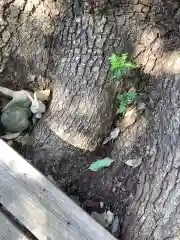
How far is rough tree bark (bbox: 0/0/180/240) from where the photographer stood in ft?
7.86

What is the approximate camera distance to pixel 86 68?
8.50 ft

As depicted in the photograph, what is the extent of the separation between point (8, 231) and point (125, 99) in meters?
1.01

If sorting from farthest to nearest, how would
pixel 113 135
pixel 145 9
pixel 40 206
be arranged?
pixel 113 135
pixel 145 9
pixel 40 206

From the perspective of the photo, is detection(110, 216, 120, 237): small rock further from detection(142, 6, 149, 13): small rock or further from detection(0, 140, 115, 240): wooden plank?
detection(142, 6, 149, 13): small rock

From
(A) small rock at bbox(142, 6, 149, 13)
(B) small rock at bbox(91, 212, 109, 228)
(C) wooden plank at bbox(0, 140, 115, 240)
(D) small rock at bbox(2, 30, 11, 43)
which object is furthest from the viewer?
(D) small rock at bbox(2, 30, 11, 43)

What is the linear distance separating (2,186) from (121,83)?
0.93 meters

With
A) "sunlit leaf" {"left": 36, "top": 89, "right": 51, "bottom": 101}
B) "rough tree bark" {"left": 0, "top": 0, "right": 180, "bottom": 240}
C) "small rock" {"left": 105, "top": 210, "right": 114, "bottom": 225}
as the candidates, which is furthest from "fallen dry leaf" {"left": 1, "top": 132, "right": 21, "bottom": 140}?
"small rock" {"left": 105, "top": 210, "right": 114, "bottom": 225}

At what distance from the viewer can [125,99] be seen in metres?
2.55

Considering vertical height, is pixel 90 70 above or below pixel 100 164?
above

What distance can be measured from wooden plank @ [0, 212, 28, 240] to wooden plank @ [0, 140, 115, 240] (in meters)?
0.05

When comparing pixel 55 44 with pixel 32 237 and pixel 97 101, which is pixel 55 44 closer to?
pixel 97 101

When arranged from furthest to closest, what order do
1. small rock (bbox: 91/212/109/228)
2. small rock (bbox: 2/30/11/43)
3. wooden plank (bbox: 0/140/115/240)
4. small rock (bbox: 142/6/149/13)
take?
small rock (bbox: 2/30/11/43) < small rock (bbox: 142/6/149/13) < small rock (bbox: 91/212/109/228) < wooden plank (bbox: 0/140/115/240)

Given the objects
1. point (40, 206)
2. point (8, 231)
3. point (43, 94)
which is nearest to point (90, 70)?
point (43, 94)

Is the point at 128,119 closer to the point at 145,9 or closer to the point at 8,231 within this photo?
the point at 145,9
